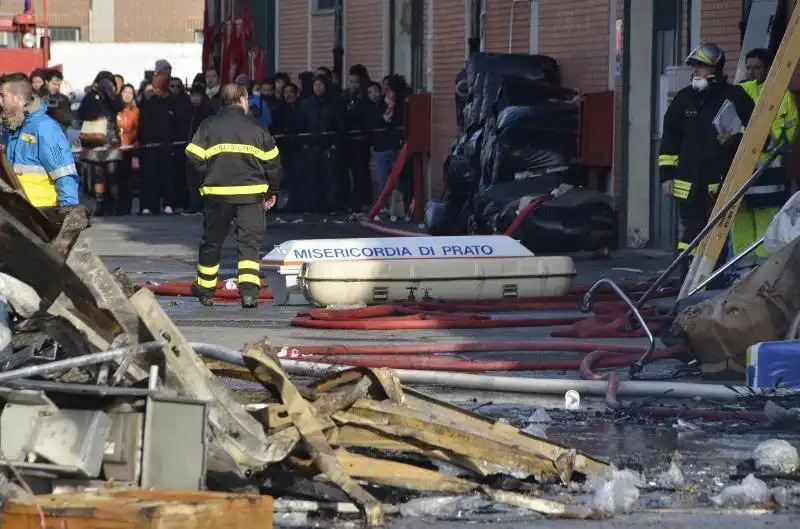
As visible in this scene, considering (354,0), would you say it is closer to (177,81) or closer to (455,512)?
(177,81)

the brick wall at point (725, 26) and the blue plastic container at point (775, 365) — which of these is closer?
the blue plastic container at point (775, 365)

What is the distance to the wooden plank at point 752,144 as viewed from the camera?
11.7m

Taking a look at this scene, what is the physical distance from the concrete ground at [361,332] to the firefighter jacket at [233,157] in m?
0.90

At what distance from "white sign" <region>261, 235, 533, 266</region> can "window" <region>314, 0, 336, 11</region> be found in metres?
16.2

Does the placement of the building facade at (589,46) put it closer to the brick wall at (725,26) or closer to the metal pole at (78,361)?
the brick wall at (725,26)

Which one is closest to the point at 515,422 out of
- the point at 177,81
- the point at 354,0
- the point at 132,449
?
the point at 132,449

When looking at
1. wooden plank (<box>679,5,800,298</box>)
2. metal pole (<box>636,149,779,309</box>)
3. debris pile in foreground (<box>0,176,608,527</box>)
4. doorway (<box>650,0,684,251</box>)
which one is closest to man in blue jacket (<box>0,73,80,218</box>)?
metal pole (<box>636,149,779,309</box>)

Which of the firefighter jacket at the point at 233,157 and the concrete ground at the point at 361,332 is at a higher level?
the firefighter jacket at the point at 233,157

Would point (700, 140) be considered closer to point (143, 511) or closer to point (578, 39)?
point (578, 39)

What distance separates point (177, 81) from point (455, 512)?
19.3 metres

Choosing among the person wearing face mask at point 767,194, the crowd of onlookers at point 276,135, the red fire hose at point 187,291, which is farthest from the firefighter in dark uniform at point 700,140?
the crowd of onlookers at point 276,135

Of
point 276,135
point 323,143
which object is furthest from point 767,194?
point 276,135

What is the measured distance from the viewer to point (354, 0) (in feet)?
89.8

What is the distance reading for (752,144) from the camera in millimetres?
11805
